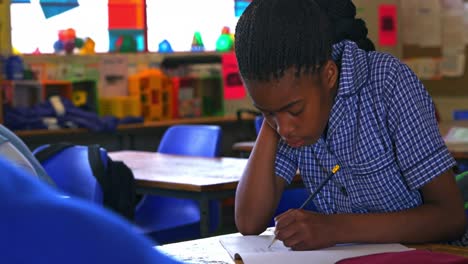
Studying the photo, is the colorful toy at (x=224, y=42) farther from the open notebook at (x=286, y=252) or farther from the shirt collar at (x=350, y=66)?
the open notebook at (x=286, y=252)

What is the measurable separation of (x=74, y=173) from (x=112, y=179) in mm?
141

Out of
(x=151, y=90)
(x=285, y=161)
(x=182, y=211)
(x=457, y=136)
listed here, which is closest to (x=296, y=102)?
(x=285, y=161)

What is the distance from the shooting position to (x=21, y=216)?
35 centimetres

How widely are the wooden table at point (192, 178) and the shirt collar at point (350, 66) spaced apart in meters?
1.33

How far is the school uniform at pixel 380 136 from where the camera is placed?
1624 millimetres

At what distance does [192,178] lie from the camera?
3168 mm

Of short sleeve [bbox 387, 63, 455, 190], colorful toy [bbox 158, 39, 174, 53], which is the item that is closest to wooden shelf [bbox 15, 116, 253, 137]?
colorful toy [bbox 158, 39, 174, 53]

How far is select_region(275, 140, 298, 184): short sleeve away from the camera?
1.83m

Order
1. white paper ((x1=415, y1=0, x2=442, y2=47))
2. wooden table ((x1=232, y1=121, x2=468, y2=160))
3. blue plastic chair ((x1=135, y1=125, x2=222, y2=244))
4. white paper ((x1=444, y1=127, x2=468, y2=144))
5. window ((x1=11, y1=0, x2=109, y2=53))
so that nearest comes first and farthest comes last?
blue plastic chair ((x1=135, y1=125, x2=222, y2=244)) → wooden table ((x1=232, y1=121, x2=468, y2=160)) → white paper ((x1=444, y1=127, x2=468, y2=144)) → window ((x1=11, y1=0, x2=109, y2=53)) → white paper ((x1=415, y1=0, x2=442, y2=47))

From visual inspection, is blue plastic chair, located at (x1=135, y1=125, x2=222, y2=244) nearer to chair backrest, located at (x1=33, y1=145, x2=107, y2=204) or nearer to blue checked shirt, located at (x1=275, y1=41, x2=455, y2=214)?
chair backrest, located at (x1=33, y1=145, x2=107, y2=204)

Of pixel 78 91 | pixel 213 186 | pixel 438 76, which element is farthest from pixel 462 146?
pixel 438 76

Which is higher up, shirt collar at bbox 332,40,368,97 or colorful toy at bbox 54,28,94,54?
colorful toy at bbox 54,28,94,54

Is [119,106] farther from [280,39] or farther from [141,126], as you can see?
[280,39]

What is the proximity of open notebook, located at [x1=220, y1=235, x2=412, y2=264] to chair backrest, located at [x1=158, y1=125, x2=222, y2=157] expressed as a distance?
7.62 ft
